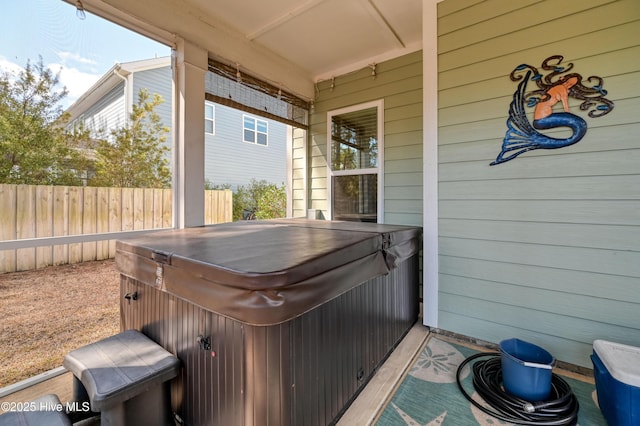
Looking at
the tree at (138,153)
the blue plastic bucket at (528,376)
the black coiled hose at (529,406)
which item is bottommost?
the black coiled hose at (529,406)

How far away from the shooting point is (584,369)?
6.26 ft

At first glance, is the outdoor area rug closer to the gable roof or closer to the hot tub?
the hot tub

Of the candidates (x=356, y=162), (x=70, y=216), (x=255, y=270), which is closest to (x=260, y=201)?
(x=356, y=162)

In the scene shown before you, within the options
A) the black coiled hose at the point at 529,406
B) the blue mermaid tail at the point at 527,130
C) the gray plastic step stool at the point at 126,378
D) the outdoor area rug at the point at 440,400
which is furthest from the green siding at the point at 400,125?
the gray plastic step stool at the point at 126,378

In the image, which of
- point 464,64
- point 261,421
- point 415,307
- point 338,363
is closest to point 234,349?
point 261,421

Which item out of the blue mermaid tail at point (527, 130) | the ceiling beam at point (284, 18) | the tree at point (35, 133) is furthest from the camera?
the ceiling beam at point (284, 18)

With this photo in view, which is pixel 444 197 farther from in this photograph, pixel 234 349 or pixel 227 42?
→ pixel 227 42

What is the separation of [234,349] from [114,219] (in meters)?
1.81

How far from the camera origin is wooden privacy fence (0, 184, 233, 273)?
1795 millimetres

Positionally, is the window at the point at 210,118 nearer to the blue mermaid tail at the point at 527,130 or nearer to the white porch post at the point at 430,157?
the white porch post at the point at 430,157

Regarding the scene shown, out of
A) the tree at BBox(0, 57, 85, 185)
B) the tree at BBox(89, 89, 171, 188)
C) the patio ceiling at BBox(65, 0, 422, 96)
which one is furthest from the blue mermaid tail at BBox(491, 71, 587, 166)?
the tree at BBox(0, 57, 85, 185)

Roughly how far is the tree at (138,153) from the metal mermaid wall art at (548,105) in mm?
2954

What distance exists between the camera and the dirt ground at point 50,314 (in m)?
1.86

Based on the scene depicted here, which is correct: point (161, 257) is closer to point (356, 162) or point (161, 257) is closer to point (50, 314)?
point (50, 314)
